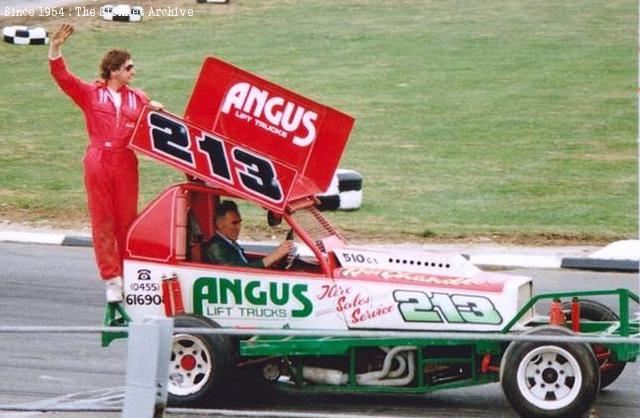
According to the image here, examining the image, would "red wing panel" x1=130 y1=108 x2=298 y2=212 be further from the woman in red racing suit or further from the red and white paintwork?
the woman in red racing suit

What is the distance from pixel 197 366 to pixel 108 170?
4.53ft

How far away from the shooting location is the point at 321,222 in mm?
10141

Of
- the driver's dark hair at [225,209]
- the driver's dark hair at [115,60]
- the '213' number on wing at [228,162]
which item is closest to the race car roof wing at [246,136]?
the '213' number on wing at [228,162]

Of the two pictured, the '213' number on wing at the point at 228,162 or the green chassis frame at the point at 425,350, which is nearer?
the green chassis frame at the point at 425,350

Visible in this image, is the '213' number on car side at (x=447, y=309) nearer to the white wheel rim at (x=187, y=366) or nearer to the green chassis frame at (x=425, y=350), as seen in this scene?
the green chassis frame at (x=425, y=350)

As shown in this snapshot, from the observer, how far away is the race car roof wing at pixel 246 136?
9.70 metres

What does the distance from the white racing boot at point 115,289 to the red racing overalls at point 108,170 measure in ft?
0.11

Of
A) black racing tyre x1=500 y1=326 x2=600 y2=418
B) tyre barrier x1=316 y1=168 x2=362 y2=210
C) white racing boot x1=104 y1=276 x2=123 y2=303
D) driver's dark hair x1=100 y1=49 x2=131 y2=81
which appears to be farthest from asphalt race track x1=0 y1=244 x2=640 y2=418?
tyre barrier x1=316 y1=168 x2=362 y2=210

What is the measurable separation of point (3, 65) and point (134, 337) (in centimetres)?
2278

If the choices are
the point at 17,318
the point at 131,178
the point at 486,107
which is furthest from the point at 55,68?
the point at 486,107

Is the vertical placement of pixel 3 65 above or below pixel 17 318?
above

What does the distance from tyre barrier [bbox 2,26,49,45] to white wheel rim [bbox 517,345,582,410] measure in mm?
21981

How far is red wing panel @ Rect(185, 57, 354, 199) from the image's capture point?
9.78m

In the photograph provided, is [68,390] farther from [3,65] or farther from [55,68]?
[3,65]
